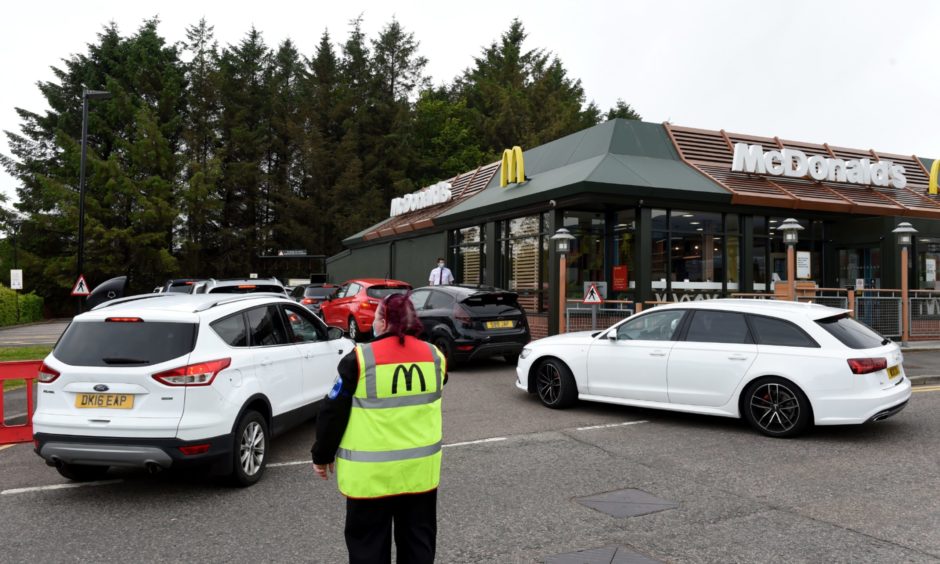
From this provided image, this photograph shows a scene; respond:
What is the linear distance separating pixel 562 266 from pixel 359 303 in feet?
17.5

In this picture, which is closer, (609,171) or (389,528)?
(389,528)

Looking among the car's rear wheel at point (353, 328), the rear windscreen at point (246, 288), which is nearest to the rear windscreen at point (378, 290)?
the car's rear wheel at point (353, 328)

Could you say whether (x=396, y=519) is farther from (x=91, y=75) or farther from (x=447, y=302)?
(x=91, y=75)

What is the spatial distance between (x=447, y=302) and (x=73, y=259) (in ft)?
118

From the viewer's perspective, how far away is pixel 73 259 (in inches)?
1532

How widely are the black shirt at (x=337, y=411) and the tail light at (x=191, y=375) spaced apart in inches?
95.7

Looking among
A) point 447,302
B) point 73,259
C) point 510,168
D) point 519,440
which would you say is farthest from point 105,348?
point 73,259

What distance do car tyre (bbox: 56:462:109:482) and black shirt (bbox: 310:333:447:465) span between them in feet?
11.7

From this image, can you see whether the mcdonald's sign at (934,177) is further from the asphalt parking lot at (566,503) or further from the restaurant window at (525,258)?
the asphalt parking lot at (566,503)

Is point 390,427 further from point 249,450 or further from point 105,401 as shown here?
point 105,401

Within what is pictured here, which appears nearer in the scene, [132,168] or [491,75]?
[132,168]

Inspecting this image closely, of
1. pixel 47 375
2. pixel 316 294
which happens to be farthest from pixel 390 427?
pixel 316 294

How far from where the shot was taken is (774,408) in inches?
271

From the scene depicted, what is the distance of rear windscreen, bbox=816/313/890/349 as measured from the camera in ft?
22.2
